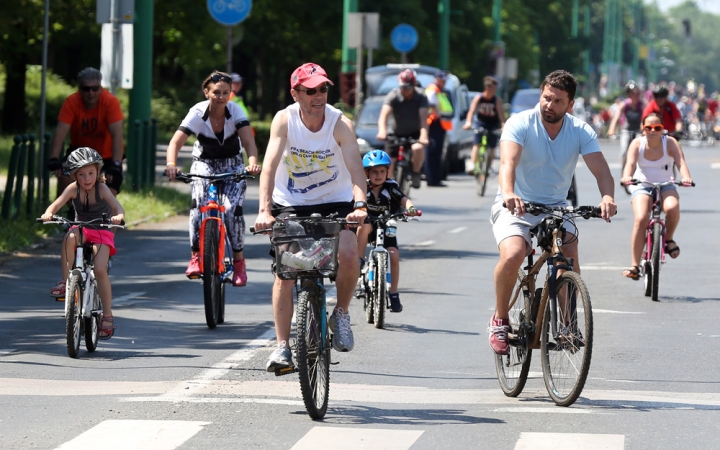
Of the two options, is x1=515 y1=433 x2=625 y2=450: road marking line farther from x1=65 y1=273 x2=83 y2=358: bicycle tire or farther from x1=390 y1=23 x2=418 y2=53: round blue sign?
x1=390 y1=23 x2=418 y2=53: round blue sign

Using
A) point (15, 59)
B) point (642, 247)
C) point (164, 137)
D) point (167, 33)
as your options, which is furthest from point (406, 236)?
point (164, 137)

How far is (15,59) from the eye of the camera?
3397cm

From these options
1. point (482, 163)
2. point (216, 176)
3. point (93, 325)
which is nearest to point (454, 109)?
point (482, 163)

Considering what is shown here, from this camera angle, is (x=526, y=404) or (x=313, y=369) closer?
(x=313, y=369)

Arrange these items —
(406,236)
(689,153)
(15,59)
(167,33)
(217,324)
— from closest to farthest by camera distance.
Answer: (217,324) → (406,236) → (15,59) → (167,33) → (689,153)

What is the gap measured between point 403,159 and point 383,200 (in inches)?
378

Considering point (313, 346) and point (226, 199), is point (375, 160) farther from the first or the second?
point (313, 346)

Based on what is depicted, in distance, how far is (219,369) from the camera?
30.3 ft

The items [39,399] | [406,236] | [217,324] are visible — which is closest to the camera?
[39,399]

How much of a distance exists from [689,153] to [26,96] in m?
18.9

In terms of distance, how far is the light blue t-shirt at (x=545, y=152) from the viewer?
27.2 ft

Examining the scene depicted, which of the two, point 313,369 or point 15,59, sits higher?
point 15,59

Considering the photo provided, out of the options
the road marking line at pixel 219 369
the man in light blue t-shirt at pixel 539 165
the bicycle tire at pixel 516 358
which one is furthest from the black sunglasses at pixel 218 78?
the bicycle tire at pixel 516 358

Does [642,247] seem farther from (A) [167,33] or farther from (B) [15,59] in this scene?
(A) [167,33]
